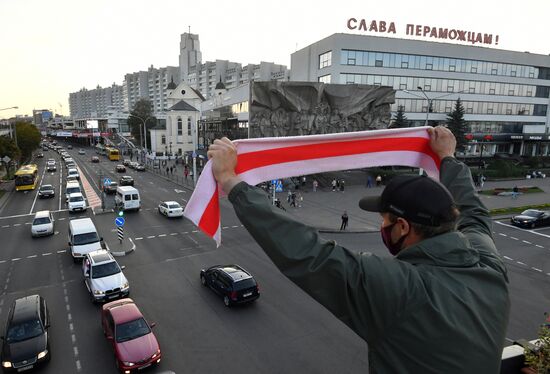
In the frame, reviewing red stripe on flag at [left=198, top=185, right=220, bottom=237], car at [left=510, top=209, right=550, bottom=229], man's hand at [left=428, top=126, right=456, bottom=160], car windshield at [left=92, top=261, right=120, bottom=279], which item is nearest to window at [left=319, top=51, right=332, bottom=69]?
car at [left=510, top=209, right=550, bottom=229]

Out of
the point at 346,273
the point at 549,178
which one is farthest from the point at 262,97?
the point at 549,178

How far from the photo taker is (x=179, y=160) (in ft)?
241

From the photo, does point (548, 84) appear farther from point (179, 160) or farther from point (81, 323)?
point (81, 323)

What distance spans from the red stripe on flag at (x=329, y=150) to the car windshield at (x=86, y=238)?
1952 cm

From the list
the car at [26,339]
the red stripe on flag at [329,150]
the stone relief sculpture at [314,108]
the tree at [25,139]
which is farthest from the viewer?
the tree at [25,139]

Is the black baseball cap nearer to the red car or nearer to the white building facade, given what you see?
the red car

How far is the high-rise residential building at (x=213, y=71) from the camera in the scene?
120m

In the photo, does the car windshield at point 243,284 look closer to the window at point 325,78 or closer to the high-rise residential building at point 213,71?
the window at point 325,78

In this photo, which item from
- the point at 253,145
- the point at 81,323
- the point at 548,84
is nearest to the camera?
the point at 253,145

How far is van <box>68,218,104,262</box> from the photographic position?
19.3 metres

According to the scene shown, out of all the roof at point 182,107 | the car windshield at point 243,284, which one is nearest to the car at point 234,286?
the car windshield at point 243,284

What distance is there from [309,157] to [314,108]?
37875mm

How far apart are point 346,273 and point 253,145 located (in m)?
1.96

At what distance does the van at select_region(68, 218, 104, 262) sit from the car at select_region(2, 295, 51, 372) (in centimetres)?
697
